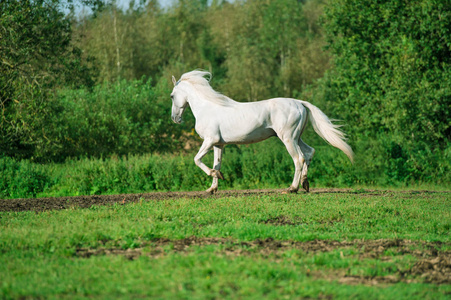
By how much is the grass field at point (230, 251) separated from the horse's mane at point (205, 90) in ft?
9.16

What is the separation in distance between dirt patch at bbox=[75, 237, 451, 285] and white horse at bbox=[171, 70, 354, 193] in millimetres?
4540

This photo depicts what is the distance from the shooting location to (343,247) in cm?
698

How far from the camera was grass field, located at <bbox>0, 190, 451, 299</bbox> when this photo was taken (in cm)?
514

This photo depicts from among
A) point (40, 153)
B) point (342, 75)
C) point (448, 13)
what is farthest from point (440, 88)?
point (40, 153)

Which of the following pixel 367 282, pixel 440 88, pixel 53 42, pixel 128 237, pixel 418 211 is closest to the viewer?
pixel 367 282

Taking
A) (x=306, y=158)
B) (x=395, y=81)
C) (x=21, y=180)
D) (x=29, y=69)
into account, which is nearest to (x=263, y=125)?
(x=306, y=158)

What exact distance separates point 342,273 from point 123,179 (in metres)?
11.4

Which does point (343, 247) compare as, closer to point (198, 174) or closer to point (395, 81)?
point (198, 174)

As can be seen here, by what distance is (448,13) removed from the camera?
1955cm

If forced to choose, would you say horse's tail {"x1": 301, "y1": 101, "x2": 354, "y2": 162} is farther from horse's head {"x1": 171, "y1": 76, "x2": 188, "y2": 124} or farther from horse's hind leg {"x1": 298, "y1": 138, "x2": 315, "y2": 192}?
horse's head {"x1": 171, "y1": 76, "x2": 188, "y2": 124}

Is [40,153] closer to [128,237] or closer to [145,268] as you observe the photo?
[128,237]

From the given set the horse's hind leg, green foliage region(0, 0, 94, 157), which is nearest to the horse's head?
the horse's hind leg

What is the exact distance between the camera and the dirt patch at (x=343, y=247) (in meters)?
5.68

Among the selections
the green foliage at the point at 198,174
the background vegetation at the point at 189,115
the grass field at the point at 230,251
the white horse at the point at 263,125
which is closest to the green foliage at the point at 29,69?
the background vegetation at the point at 189,115
